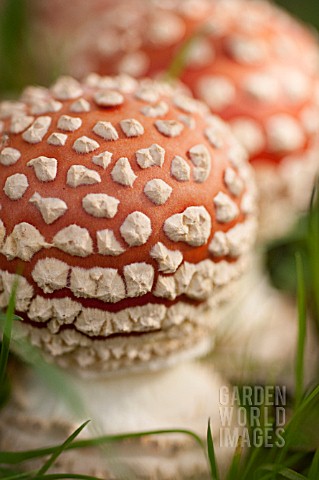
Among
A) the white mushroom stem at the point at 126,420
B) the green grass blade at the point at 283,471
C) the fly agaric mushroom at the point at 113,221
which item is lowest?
the white mushroom stem at the point at 126,420

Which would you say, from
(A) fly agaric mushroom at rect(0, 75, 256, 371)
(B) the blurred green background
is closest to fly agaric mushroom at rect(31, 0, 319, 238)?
(A) fly agaric mushroom at rect(0, 75, 256, 371)

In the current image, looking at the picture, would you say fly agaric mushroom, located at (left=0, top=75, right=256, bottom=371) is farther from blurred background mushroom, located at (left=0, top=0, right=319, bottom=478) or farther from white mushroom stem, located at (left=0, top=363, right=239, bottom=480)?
blurred background mushroom, located at (left=0, top=0, right=319, bottom=478)

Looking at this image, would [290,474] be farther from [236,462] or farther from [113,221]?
[113,221]

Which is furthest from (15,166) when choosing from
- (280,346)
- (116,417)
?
(280,346)

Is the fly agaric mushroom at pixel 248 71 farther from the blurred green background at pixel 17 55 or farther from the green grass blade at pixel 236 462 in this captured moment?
the green grass blade at pixel 236 462

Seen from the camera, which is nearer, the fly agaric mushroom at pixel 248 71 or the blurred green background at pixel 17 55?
the fly agaric mushroom at pixel 248 71

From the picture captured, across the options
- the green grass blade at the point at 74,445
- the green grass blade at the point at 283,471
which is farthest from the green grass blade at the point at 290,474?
the green grass blade at the point at 74,445

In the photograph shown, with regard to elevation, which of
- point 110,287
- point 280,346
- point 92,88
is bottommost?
point 280,346

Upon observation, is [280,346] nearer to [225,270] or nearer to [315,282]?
[315,282]
